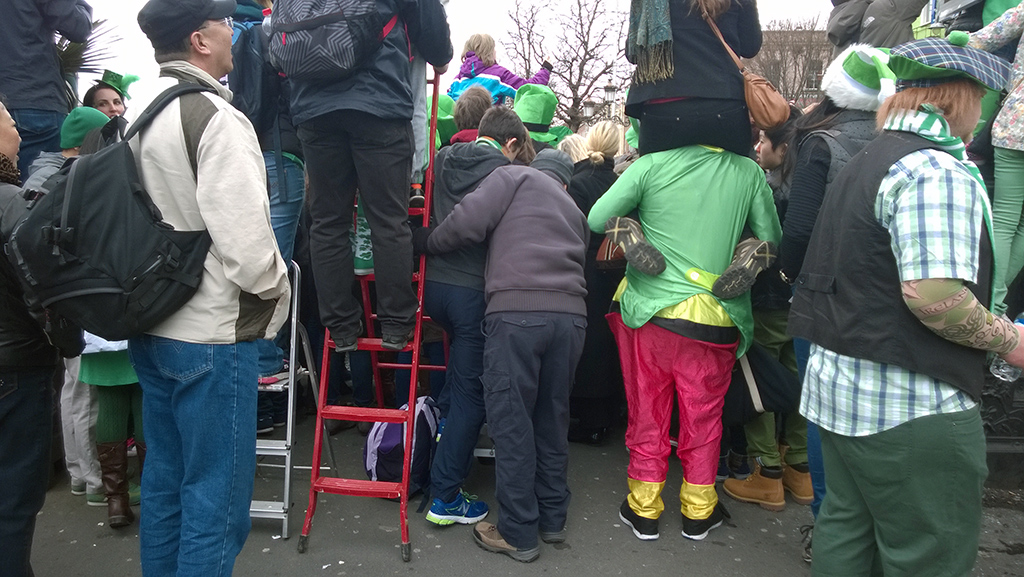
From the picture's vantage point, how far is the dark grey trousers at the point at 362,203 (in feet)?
10.1

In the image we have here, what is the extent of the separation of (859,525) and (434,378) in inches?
109

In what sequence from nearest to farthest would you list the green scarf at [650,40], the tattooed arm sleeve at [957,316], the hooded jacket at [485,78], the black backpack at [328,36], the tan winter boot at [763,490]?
the tattooed arm sleeve at [957,316] < the black backpack at [328,36] < the green scarf at [650,40] < the tan winter boot at [763,490] < the hooded jacket at [485,78]

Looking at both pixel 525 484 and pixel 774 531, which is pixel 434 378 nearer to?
pixel 525 484

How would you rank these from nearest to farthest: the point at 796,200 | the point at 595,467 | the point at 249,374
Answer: the point at 249,374 < the point at 796,200 < the point at 595,467

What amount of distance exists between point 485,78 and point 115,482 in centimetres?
407

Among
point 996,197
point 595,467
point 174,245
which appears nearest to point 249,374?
point 174,245

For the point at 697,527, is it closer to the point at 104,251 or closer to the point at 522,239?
the point at 522,239

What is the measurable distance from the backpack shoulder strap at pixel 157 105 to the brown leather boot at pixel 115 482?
6.56 ft

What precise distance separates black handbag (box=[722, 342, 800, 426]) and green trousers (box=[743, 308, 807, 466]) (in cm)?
21

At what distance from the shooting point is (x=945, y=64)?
197 cm

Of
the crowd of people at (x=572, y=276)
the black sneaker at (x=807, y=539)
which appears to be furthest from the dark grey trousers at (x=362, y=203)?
the black sneaker at (x=807, y=539)

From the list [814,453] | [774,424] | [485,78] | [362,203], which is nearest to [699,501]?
[814,453]

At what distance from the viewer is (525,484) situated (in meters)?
3.20

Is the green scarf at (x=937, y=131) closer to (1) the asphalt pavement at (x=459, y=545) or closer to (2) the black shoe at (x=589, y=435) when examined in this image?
(1) the asphalt pavement at (x=459, y=545)
